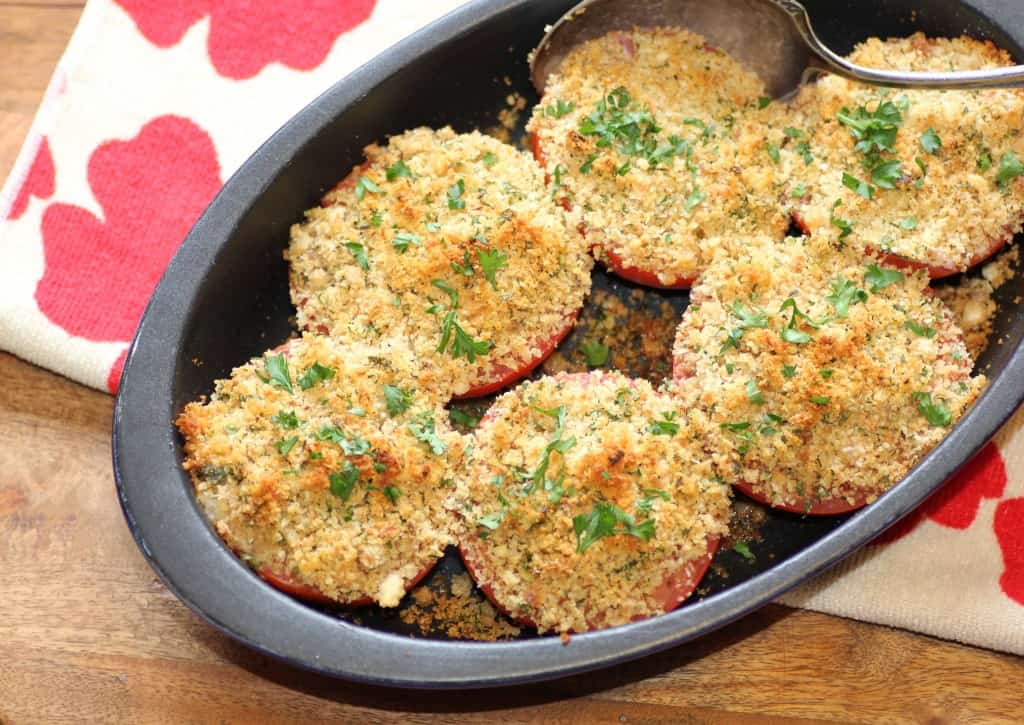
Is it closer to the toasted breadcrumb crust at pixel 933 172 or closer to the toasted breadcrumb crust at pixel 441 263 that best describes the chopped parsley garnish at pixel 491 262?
the toasted breadcrumb crust at pixel 441 263

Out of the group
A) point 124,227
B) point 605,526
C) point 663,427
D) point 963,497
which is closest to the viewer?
point 605,526

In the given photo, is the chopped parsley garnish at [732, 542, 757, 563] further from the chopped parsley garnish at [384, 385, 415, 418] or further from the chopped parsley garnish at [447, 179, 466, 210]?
the chopped parsley garnish at [447, 179, 466, 210]

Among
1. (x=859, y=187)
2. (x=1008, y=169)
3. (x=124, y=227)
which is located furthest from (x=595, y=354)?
(x=124, y=227)

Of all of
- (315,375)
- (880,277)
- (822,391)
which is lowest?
(315,375)

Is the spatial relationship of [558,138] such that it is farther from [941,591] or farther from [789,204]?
[941,591]

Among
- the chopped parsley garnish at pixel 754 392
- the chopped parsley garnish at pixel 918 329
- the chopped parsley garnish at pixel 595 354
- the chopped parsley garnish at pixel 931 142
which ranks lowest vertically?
the chopped parsley garnish at pixel 595 354

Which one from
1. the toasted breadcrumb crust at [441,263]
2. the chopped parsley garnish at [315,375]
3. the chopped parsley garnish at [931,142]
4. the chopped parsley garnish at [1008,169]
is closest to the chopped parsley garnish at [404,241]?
the toasted breadcrumb crust at [441,263]

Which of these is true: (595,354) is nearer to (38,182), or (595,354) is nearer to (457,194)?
(457,194)
